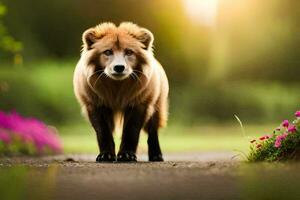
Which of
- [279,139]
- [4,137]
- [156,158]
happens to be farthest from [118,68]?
[4,137]

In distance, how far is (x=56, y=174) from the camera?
19.9ft

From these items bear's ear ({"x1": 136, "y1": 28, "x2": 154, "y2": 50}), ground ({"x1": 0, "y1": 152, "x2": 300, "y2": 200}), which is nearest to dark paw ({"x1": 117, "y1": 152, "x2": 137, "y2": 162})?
ground ({"x1": 0, "y1": 152, "x2": 300, "y2": 200})

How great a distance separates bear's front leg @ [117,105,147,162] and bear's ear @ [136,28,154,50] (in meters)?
0.71

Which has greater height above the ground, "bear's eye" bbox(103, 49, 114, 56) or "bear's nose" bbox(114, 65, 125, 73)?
"bear's eye" bbox(103, 49, 114, 56)

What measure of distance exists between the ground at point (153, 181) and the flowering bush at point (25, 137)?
298 centimetres

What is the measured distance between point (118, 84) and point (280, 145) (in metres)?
2.01

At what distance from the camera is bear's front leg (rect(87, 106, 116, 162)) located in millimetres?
7367

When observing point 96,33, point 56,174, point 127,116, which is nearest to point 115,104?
point 127,116

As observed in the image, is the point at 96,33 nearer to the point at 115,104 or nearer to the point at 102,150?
the point at 115,104

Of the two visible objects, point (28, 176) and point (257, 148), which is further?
point (257, 148)

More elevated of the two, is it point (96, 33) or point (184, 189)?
point (96, 33)

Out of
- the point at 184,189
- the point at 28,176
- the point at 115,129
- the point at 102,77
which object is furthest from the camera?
the point at 115,129

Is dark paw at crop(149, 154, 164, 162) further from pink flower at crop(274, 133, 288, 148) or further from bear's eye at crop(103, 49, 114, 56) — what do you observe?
pink flower at crop(274, 133, 288, 148)

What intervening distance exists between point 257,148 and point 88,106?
Result: 2052 millimetres
